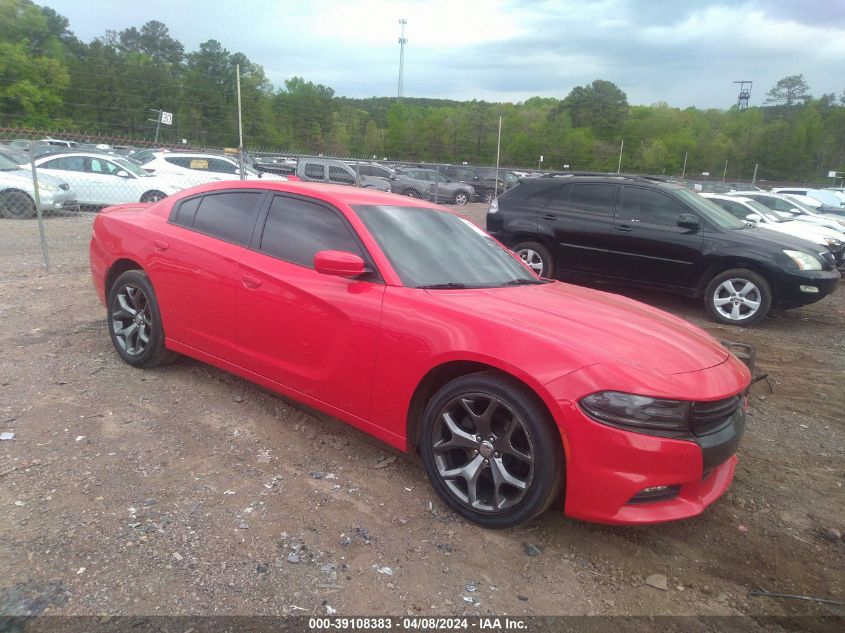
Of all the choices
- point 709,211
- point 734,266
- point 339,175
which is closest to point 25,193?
point 339,175

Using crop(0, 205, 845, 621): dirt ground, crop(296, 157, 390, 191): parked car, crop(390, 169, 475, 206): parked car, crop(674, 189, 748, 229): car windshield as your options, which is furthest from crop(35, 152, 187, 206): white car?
crop(674, 189, 748, 229): car windshield

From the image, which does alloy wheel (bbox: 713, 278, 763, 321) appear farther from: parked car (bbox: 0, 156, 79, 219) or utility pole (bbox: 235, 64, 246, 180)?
parked car (bbox: 0, 156, 79, 219)

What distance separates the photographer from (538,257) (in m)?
8.66

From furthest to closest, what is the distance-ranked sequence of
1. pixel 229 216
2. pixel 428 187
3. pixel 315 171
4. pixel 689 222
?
pixel 428 187 < pixel 315 171 < pixel 689 222 < pixel 229 216

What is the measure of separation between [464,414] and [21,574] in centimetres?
195

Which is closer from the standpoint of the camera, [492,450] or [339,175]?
[492,450]

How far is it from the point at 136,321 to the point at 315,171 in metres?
15.1

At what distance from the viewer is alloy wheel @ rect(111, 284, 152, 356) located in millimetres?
4469

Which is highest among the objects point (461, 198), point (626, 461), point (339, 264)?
point (339, 264)

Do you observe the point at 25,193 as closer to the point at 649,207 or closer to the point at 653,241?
the point at 649,207

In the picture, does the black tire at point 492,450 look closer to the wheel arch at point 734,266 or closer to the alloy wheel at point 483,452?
the alloy wheel at point 483,452

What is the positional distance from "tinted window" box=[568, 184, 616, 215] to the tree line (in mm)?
26791

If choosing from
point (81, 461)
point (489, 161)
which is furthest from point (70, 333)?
point (489, 161)

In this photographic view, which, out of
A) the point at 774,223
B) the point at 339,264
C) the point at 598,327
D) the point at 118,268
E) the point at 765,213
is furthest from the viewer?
the point at 765,213
